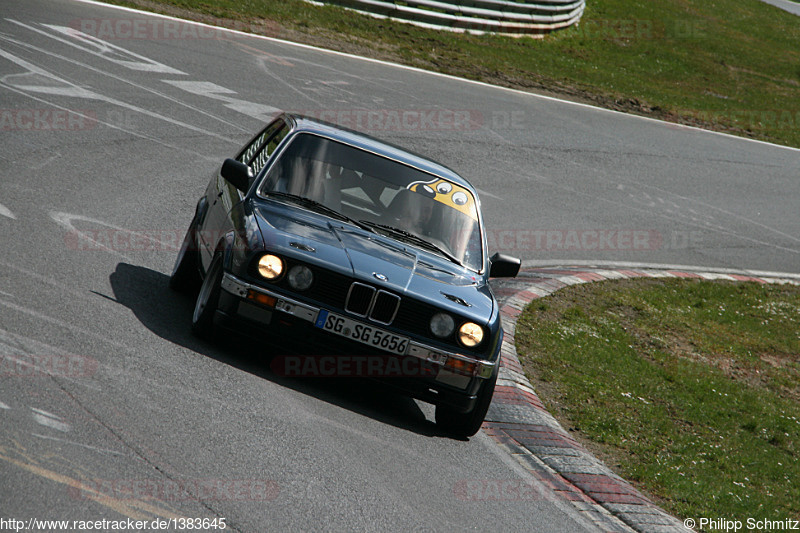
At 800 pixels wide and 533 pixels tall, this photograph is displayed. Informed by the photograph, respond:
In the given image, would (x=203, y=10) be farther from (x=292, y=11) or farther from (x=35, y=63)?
(x=35, y=63)

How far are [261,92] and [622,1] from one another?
81.6 feet

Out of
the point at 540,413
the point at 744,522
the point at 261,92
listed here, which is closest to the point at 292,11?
the point at 261,92

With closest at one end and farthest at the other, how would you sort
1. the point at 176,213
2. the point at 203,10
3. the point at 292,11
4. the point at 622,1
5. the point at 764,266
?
the point at 176,213
the point at 764,266
the point at 203,10
the point at 292,11
the point at 622,1

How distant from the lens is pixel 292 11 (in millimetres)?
21844

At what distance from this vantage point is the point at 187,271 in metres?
7.49

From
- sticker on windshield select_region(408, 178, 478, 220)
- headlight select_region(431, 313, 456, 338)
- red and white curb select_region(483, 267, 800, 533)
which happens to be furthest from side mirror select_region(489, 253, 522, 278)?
headlight select_region(431, 313, 456, 338)

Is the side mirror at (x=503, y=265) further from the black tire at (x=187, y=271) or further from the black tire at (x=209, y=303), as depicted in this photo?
the black tire at (x=187, y=271)

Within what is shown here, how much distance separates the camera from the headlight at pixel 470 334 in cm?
617

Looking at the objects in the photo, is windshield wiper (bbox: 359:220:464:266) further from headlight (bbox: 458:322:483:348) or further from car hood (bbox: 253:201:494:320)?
headlight (bbox: 458:322:483:348)

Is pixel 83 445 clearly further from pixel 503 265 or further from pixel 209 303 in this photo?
pixel 503 265

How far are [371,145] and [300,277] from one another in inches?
71.8

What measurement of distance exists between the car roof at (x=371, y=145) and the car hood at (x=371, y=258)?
2.88ft

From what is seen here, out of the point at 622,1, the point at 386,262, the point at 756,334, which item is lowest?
the point at 756,334

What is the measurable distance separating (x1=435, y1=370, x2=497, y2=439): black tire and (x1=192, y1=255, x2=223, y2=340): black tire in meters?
1.63
